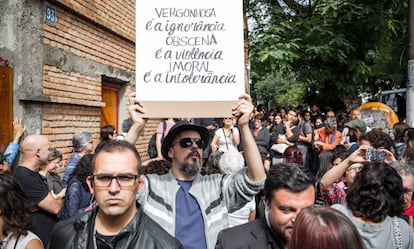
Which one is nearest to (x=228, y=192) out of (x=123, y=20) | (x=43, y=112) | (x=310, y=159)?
(x=43, y=112)

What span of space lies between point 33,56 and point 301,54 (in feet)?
18.5

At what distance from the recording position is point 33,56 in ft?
20.2

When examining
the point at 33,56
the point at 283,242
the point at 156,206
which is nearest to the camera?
the point at 283,242

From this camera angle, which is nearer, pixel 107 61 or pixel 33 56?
pixel 33 56

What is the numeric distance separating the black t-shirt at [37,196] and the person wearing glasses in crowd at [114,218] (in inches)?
60.9

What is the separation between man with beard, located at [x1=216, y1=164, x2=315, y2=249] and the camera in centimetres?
250

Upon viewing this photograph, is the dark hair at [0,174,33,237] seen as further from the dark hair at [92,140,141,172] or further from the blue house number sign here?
the blue house number sign

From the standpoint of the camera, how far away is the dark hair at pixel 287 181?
256cm

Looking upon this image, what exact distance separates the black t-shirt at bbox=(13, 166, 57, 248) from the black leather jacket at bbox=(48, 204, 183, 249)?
1.53m

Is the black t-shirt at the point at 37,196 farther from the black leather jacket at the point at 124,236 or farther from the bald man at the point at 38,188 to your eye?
the black leather jacket at the point at 124,236

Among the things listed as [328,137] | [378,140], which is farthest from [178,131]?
[328,137]

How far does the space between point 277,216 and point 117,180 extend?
86cm

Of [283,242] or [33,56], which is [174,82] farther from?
[33,56]

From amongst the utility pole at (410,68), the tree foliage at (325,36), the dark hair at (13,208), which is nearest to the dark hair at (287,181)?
the dark hair at (13,208)
